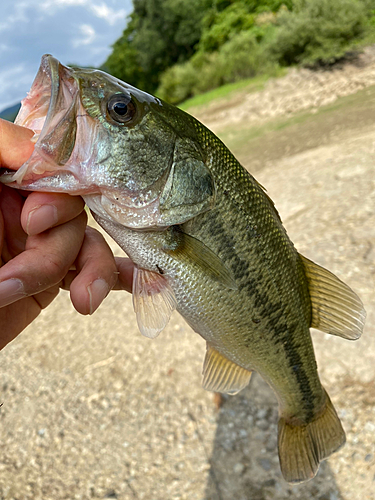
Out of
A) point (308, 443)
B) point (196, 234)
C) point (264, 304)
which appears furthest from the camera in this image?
point (308, 443)

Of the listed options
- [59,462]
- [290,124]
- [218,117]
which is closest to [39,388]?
[59,462]

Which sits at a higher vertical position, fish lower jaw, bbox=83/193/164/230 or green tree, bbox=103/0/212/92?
green tree, bbox=103/0/212/92

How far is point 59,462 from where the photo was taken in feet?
10.2

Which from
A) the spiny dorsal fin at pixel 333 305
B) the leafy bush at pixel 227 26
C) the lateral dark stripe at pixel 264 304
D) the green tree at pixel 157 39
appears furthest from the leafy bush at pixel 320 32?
the green tree at pixel 157 39

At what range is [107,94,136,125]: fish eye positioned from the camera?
4.90ft

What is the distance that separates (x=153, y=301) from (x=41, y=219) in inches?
24.7

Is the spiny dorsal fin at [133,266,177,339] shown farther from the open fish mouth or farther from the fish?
the open fish mouth

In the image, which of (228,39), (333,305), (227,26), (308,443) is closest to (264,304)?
(333,305)


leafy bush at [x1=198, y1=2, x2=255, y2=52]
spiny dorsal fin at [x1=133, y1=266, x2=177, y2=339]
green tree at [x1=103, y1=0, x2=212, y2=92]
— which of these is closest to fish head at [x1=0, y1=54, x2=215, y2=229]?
spiny dorsal fin at [x1=133, y1=266, x2=177, y2=339]

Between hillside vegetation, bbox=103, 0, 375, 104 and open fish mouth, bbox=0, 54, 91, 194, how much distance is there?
18332 millimetres

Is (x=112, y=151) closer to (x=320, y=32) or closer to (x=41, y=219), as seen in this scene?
(x=41, y=219)

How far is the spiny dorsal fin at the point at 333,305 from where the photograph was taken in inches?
78.2

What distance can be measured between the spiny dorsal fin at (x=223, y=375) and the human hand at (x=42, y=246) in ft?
2.76

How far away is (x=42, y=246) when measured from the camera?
151cm
